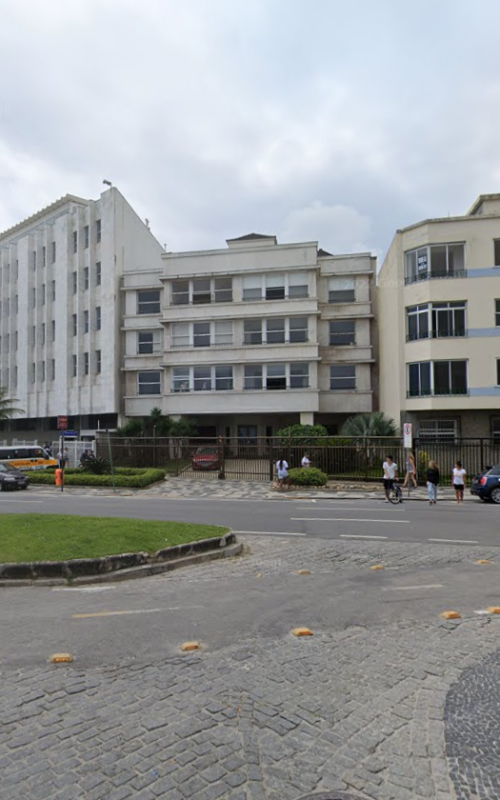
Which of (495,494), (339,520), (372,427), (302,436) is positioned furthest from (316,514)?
(302,436)

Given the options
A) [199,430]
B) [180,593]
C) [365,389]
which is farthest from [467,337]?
[180,593]

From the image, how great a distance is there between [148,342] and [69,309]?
27.3ft

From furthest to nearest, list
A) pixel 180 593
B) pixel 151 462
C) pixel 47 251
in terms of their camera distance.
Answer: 1. pixel 47 251
2. pixel 151 462
3. pixel 180 593

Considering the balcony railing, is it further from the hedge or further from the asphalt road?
the hedge

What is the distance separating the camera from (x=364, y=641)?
17.5 ft

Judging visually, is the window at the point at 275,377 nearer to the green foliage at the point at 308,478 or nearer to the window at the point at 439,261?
the window at the point at 439,261

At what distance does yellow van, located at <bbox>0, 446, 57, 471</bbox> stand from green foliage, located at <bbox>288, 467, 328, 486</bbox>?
15.5m

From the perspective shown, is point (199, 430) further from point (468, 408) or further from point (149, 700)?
point (149, 700)

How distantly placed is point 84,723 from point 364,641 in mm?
2891

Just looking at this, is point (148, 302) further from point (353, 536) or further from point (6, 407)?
point (353, 536)

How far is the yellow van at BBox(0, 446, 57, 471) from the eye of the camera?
3002 cm

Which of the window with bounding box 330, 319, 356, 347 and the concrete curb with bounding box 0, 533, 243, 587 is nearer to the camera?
the concrete curb with bounding box 0, 533, 243, 587

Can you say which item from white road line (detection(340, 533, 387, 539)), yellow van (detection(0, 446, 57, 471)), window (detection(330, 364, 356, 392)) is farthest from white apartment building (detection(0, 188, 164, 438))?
white road line (detection(340, 533, 387, 539))

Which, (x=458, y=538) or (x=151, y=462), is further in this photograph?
(x=151, y=462)
